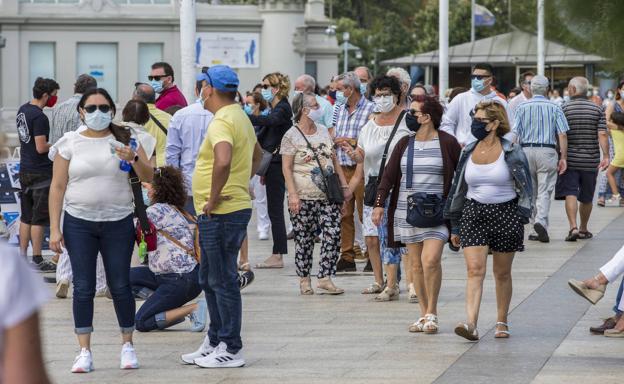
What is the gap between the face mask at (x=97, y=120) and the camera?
7.91 metres

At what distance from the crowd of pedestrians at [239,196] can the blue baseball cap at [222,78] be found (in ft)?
0.05

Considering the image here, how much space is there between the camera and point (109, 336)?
9.28 metres

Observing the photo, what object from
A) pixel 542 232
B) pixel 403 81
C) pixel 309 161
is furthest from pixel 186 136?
pixel 542 232

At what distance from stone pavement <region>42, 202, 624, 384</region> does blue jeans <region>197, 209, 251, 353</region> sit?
0.27 m

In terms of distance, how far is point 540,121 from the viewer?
15.4 metres

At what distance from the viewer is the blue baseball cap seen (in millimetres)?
7898

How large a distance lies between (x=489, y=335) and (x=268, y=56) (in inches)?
1370

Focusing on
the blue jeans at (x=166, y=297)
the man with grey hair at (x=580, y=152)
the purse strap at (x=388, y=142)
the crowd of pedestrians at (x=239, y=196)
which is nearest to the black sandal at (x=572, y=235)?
the man with grey hair at (x=580, y=152)

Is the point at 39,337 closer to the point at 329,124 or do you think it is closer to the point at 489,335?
the point at 489,335

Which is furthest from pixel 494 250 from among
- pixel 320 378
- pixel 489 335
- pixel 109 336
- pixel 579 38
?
pixel 579 38

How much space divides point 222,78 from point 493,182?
2.09 meters

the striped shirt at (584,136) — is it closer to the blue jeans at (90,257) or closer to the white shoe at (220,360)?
the white shoe at (220,360)

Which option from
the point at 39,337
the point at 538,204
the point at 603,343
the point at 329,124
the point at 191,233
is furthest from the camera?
the point at 538,204

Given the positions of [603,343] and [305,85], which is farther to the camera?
[305,85]
